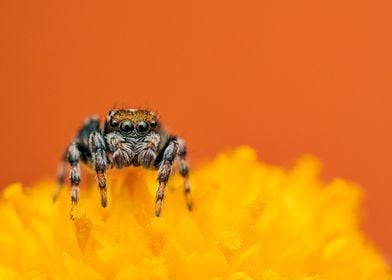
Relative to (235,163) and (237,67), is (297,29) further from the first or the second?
(235,163)

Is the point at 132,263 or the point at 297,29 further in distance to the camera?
the point at 297,29

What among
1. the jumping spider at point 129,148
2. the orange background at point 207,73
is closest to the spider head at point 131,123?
the jumping spider at point 129,148

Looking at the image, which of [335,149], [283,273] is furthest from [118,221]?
[335,149]

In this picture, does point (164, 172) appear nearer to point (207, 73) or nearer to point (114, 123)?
point (114, 123)

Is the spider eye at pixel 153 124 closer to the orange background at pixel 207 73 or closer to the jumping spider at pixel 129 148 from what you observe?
the jumping spider at pixel 129 148

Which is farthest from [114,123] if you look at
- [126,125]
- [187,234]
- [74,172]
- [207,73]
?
[207,73]

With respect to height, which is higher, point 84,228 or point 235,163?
point 235,163

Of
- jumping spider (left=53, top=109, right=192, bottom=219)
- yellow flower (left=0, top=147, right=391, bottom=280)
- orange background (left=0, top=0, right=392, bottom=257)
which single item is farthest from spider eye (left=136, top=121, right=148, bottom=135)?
orange background (left=0, top=0, right=392, bottom=257)
